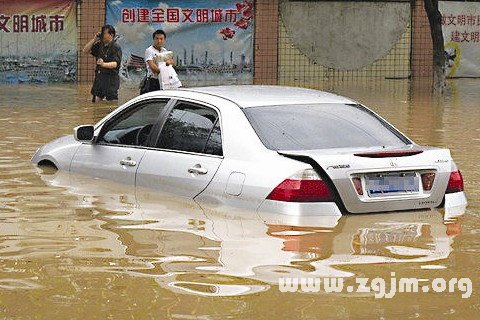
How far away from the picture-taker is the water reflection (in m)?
7.33

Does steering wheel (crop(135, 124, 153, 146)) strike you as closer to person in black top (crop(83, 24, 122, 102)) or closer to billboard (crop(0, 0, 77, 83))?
person in black top (crop(83, 24, 122, 102))

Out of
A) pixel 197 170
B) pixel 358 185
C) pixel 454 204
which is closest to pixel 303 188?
pixel 358 185

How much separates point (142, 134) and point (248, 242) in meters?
2.31

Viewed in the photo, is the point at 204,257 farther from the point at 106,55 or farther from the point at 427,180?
the point at 106,55

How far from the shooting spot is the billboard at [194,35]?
97.0 feet

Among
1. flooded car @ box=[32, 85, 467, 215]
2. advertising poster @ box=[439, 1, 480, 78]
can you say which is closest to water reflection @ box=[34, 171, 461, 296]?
flooded car @ box=[32, 85, 467, 215]

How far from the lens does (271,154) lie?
28.6 feet

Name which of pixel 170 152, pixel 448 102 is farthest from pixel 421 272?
pixel 448 102

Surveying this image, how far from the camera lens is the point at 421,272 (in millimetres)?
7441

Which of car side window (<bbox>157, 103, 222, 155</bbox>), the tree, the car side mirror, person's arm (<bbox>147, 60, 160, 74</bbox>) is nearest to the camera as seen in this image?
car side window (<bbox>157, 103, 222, 155</bbox>)

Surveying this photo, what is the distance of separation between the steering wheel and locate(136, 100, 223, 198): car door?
21 cm

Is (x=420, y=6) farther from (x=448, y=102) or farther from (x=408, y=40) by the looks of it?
(x=448, y=102)

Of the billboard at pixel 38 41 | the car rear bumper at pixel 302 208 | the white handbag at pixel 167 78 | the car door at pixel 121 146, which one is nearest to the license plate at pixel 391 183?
the car rear bumper at pixel 302 208

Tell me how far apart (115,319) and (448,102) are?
61.9ft
